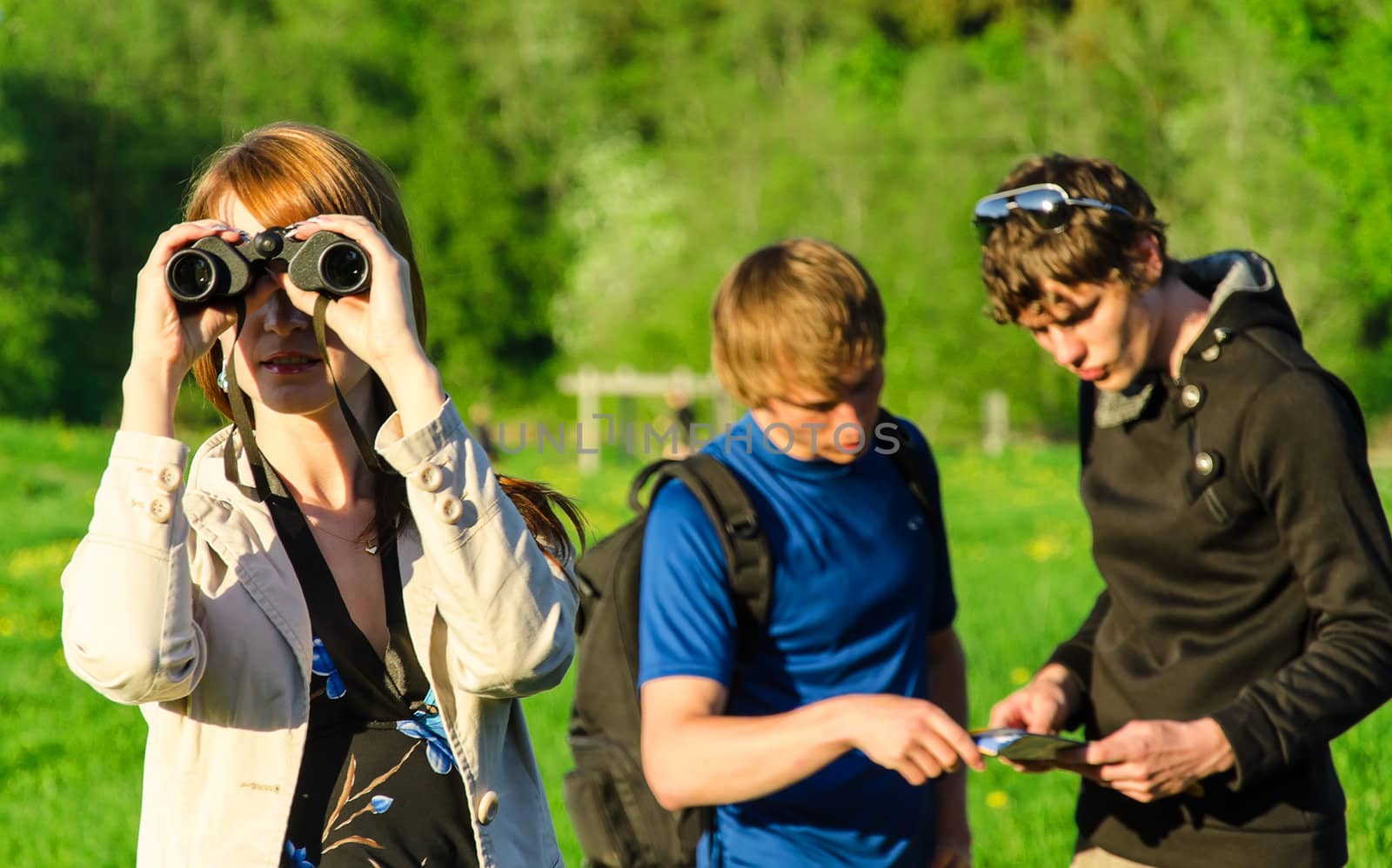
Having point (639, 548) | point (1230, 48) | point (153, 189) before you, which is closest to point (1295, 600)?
point (639, 548)

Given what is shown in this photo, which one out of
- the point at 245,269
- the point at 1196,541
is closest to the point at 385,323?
the point at 245,269

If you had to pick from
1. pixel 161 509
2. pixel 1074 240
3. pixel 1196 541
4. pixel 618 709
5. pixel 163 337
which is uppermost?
pixel 1074 240

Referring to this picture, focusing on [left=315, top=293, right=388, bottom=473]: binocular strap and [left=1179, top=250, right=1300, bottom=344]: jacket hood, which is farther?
[left=1179, top=250, right=1300, bottom=344]: jacket hood

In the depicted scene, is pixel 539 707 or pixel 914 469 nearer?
pixel 914 469

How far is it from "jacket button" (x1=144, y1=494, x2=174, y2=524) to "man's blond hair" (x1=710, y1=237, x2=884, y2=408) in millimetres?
1067

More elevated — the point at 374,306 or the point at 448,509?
the point at 374,306

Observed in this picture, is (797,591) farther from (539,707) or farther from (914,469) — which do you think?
(539,707)

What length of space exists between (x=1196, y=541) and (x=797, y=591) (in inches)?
30.0

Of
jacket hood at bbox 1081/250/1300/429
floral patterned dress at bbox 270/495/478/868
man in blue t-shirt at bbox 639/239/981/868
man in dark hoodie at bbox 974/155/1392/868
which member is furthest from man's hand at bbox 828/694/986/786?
jacket hood at bbox 1081/250/1300/429

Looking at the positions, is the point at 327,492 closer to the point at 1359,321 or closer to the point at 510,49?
the point at 1359,321

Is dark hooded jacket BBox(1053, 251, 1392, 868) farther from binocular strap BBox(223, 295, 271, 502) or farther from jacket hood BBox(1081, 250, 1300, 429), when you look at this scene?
binocular strap BBox(223, 295, 271, 502)

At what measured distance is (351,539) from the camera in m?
2.51

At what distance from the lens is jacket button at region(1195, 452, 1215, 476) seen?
112 inches

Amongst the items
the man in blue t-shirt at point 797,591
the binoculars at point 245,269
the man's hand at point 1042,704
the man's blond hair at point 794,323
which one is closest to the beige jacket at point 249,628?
the binoculars at point 245,269
